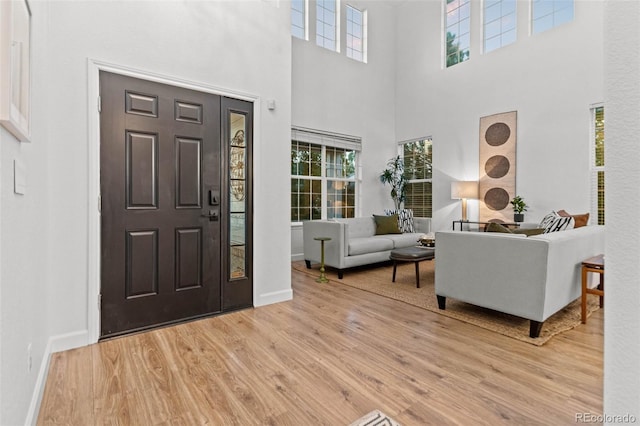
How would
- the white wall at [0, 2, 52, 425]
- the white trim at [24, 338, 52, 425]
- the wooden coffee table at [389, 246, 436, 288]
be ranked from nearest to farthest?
the white wall at [0, 2, 52, 425] < the white trim at [24, 338, 52, 425] < the wooden coffee table at [389, 246, 436, 288]

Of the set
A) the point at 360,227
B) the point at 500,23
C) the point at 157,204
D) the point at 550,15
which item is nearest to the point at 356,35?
the point at 500,23

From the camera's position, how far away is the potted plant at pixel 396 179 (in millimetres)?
6964

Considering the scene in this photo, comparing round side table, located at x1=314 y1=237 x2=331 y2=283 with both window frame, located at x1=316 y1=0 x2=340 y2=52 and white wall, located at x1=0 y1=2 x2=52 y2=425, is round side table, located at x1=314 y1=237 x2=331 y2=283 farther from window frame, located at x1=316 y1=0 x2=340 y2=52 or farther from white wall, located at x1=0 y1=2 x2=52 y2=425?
window frame, located at x1=316 y1=0 x2=340 y2=52

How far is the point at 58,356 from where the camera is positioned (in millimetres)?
2180

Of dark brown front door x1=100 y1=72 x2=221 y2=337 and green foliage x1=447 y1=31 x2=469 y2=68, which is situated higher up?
green foliage x1=447 y1=31 x2=469 y2=68

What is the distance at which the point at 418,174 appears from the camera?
275 inches

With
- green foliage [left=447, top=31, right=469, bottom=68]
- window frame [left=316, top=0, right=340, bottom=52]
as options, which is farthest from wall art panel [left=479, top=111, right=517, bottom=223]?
window frame [left=316, top=0, right=340, bottom=52]

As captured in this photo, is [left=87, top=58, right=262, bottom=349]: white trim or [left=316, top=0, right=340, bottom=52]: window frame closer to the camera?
[left=87, top=58, right=262, bottom=349]: white trim

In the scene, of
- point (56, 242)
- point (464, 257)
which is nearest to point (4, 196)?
point (56, 242)

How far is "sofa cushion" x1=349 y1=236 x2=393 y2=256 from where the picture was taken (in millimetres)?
4516

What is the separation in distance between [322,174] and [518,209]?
10.9ft

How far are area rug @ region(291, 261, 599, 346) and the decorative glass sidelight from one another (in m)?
1.49

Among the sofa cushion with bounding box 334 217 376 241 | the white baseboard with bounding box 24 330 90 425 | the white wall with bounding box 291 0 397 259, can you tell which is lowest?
the white baseboard with bounding box 24 330 90 425

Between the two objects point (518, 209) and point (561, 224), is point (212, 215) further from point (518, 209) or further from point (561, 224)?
point (518, 209)
